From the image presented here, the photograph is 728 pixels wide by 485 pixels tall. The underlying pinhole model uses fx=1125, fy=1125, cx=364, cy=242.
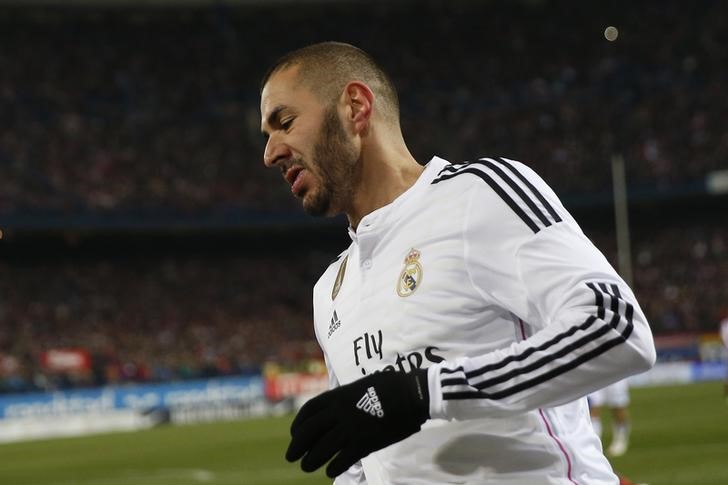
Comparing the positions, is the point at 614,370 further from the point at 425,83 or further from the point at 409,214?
the point at 425,83

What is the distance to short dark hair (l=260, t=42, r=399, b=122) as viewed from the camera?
9.50ft

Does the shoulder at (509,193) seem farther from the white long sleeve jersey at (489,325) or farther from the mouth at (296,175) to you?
the mouth at (296,175)

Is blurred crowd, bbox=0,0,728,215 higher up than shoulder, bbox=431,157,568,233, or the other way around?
blurred crowd, bbox=0,0,728,215

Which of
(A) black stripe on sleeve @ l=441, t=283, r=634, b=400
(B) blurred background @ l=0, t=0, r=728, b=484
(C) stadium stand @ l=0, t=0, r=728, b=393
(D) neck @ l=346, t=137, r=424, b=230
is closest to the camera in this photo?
(A) black stripe on sleeve @ l=441, t=283, r=634, b=400

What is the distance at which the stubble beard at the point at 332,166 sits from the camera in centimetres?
289

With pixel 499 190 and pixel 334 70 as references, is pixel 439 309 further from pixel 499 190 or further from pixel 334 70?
pixel 334 70

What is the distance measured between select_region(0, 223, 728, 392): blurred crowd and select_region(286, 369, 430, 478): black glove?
30.8 m

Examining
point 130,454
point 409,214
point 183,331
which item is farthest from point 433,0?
point 409,214

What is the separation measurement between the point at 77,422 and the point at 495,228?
26.6m

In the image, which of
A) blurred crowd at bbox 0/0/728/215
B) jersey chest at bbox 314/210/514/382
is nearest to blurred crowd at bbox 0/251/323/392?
blurred crowd at bbox 0/0/728/215

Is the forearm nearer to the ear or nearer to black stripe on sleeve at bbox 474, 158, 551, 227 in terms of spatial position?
black stripe on sleeve at bbox 474, 158, 551, 227

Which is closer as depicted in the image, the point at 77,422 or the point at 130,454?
the point at 130,454

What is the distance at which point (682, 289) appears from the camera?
4056cm

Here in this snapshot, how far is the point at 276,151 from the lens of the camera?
9.46 ft
